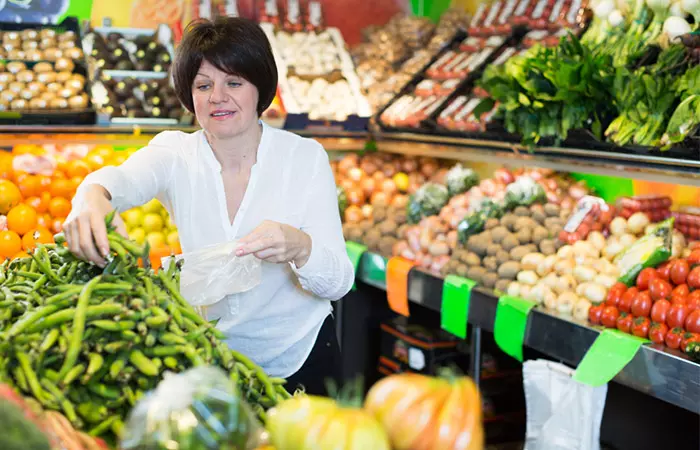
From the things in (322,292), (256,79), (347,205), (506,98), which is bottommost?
(347,205)

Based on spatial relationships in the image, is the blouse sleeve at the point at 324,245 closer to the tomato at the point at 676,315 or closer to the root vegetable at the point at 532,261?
the tomato at the point at 676,315

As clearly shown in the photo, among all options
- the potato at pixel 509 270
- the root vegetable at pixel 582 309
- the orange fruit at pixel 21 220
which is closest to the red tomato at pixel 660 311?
the root vegetable at pixel 582 309

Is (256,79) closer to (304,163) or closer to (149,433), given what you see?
(304,163)

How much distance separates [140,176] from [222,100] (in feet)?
0.99

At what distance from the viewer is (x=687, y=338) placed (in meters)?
2.88

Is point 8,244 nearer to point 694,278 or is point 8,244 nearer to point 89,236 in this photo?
point 89,236

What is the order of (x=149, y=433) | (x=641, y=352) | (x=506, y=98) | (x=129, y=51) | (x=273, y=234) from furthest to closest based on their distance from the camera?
(x=129, y=51) < (x=506, y=98) < (x=641, y=352) < (x=273, y=234) < (x=149, y=433)

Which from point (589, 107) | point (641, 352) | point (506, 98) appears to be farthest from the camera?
point (506, 98)

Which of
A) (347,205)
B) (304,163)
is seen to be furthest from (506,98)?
(304,163)

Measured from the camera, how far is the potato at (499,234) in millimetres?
4113

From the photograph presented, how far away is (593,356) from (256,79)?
160cm

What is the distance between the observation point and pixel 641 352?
9.62 ft

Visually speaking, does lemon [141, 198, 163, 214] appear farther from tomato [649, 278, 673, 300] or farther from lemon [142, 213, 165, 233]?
tomato [649, 278, 673, 300]

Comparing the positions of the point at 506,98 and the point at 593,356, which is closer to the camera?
the point at 593,356
